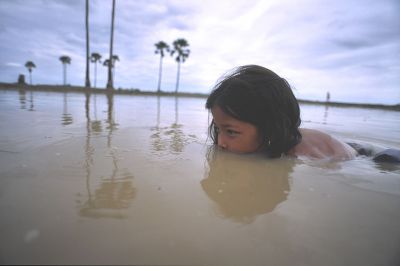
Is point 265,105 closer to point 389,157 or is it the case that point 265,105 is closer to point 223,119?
point 223,119

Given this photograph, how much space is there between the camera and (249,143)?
2260 millimetres

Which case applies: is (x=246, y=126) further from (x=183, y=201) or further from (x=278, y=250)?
(x=278, y=250)

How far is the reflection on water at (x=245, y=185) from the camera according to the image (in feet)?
3.36

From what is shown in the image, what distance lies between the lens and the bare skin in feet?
7.18

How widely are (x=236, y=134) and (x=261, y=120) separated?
268mm

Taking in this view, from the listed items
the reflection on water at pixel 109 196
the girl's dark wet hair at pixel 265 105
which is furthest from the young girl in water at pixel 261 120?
the reflection on water at pixel 109 196

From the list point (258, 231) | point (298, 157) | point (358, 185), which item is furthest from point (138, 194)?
point (298, 157)

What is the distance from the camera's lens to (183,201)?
41.0 inches

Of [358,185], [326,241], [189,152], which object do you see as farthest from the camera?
[189,152]

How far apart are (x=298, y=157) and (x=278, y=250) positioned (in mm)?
1567

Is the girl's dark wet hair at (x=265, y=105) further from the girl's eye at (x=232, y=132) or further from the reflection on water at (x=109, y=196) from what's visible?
the reflection on water at (x=109, y=196)

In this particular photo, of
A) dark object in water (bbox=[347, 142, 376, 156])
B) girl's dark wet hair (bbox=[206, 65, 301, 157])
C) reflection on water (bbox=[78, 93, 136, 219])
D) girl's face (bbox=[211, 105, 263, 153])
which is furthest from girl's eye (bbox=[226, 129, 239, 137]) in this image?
dark object in water (bbox=[347, 142, 376, 156])

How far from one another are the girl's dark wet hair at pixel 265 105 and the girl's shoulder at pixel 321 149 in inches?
2.9

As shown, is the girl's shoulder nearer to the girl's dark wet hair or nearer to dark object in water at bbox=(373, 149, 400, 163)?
the girl's dark wet hair
